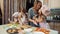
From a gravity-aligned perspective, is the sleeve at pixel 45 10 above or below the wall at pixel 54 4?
below

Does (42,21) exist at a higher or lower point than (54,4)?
lower

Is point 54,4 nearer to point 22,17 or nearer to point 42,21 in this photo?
point 42,21

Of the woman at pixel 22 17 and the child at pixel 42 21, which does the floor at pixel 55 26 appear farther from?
the woman at pixel 22 17

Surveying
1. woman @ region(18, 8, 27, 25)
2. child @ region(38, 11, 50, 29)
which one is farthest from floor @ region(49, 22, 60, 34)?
woman @ region(18, 8, 27, 25)

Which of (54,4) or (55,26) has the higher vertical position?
(54,4)


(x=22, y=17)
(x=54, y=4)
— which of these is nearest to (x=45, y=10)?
(x=54, y=4)

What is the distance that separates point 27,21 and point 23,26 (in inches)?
1.8

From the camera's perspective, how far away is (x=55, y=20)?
82cm

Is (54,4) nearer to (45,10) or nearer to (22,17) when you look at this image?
(45,10)

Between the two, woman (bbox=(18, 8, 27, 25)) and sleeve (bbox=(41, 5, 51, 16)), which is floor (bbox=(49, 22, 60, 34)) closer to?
sleeve (bbox=(41, 5, 51, 16))

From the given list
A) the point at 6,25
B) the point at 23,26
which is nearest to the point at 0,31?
the point at 6,25

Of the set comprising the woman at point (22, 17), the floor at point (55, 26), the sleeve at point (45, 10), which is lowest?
the floor at point (55, 26)

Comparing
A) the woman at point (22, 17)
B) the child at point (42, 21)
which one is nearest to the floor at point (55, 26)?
the child at point (42, 21)

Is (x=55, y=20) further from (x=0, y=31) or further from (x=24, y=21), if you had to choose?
(x=0, y=31)
